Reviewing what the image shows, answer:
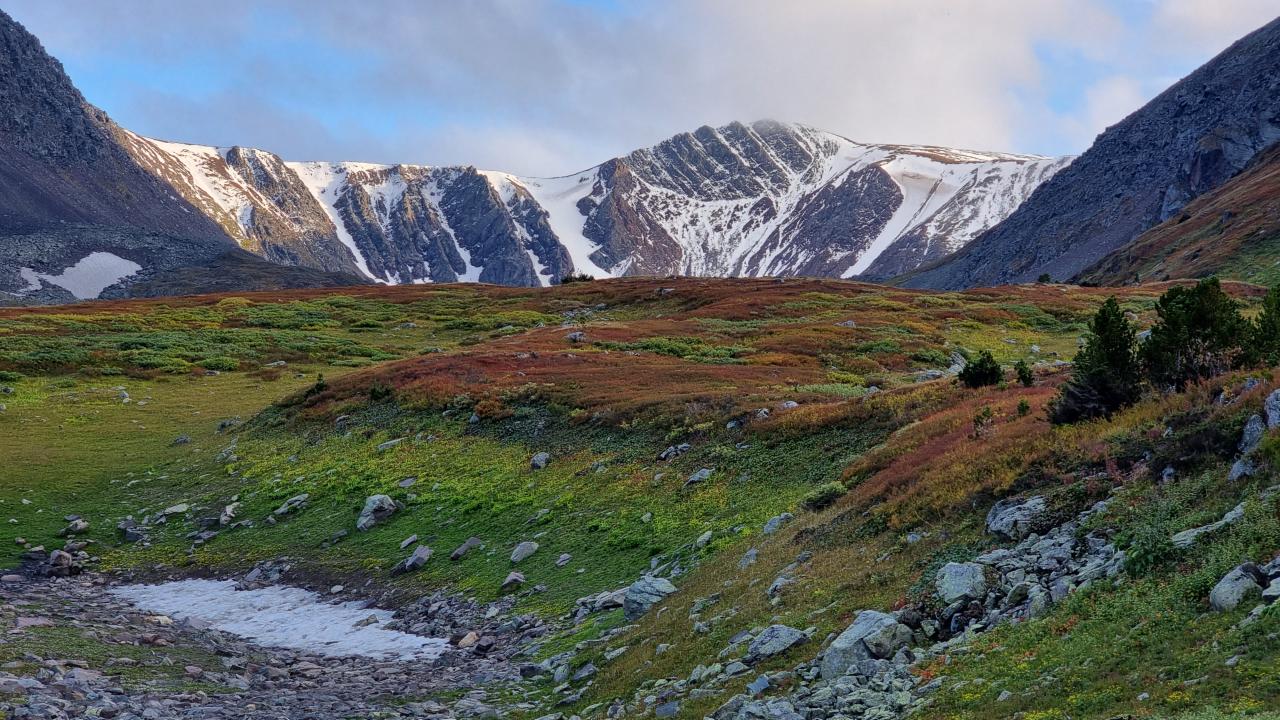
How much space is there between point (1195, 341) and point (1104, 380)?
172 cm

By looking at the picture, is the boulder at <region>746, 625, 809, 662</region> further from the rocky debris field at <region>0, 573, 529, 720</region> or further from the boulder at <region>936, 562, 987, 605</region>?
the rocky debris field at <region>0, 573, 529, 720</region>

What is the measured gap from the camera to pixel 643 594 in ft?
53.5

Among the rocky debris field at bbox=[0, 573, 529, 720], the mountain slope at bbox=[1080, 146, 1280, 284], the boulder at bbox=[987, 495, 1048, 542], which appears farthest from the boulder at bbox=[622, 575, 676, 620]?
the mountain slope at bbox=[1080, 146, 1280, 284]

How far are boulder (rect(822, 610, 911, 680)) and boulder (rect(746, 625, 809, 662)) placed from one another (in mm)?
928

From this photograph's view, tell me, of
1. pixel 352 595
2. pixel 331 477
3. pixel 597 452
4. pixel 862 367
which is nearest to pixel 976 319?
pixel 862 367

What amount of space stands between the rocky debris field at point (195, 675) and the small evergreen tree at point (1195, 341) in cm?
1330

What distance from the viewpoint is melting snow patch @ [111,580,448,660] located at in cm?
1745

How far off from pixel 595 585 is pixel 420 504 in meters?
9.01

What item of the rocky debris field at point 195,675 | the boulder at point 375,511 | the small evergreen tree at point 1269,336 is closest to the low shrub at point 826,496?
the rocky debris field at point 195,675

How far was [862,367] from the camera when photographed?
46156 mm

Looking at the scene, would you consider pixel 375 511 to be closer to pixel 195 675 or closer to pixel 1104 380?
pixel 195 675

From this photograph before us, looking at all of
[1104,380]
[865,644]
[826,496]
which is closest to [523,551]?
[826,496]

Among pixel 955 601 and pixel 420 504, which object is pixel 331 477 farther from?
pixel 955 601

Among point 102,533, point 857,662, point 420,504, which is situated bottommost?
point 857,662
